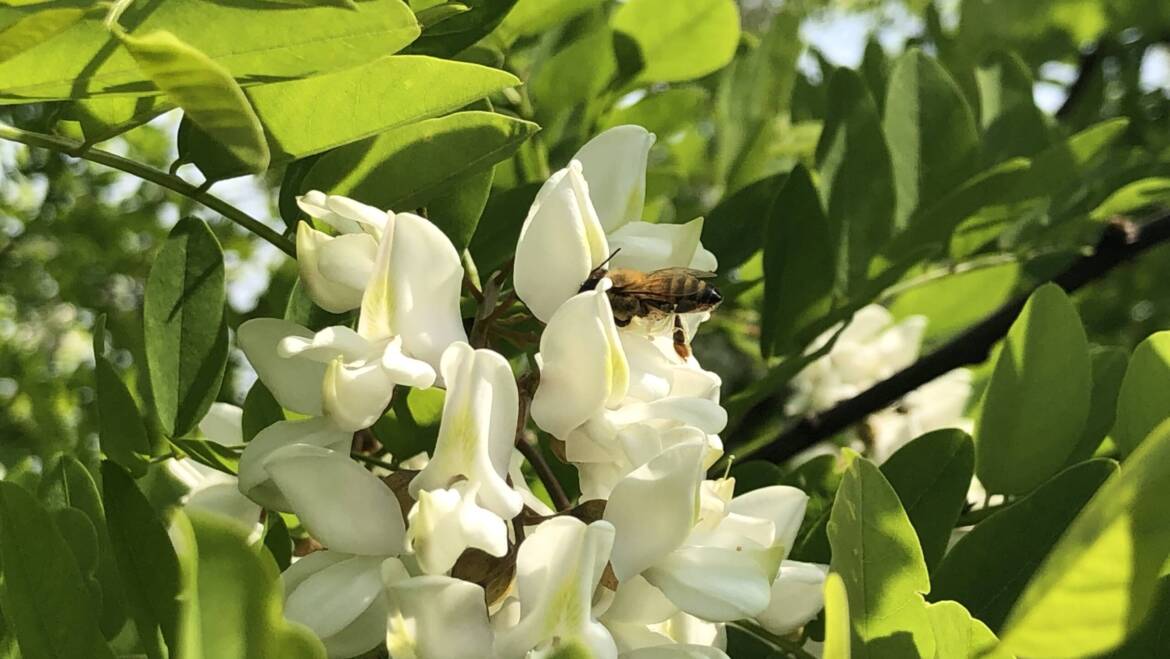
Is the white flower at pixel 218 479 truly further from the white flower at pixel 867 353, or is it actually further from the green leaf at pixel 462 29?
the white flower at pixel 867 353

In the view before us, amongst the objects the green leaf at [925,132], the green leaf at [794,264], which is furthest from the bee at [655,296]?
the green leaf at [925,132]

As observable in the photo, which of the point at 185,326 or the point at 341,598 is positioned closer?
the point at 341,598

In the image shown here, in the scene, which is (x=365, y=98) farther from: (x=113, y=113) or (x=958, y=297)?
(x=958, y=297)

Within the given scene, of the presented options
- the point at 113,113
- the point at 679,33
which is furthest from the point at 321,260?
the point at 679,33

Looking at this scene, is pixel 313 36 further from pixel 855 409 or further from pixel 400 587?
pixel 855 409

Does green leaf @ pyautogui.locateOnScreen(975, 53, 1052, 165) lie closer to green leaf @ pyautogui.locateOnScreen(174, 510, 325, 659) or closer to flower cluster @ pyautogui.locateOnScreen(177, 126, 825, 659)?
flower cluster @ pyautogui.locateOnScreen(177, 126, 825, 659)
